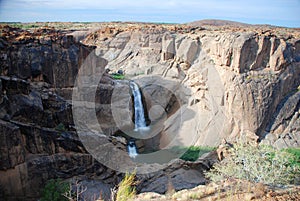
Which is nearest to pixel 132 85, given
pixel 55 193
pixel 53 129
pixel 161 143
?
pixel 161 143

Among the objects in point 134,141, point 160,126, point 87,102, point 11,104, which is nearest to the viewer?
point 11,104

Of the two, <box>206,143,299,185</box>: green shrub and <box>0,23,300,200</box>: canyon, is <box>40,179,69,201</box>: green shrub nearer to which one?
<box>0,23,300,200</box>: canyon

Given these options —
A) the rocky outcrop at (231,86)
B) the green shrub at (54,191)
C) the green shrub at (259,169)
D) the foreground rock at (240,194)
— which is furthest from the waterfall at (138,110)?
the foreground rock at (240,194)

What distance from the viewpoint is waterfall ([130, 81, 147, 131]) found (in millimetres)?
24531

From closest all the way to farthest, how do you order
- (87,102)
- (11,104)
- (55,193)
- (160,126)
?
(55,193), (11,104), (87,102), (160,126)

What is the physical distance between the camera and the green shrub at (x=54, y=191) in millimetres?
11336

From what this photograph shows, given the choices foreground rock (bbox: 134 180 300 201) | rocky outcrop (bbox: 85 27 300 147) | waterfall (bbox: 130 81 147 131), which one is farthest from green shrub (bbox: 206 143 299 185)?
waterfall (bbox: 130 81 147 131)

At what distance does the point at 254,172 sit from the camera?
1177cm

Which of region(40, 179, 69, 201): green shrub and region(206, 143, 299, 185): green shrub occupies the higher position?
region(206, 143, 299, 185): green shrub

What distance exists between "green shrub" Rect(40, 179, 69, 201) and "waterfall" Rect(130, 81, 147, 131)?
1230 centimetres

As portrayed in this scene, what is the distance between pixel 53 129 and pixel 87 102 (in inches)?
270

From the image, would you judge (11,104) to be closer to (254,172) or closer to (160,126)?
(254,172)

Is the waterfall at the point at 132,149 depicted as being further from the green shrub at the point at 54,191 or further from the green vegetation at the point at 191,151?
the green shrub at the point at 54,191

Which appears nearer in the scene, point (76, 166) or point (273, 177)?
point (273, 177)
